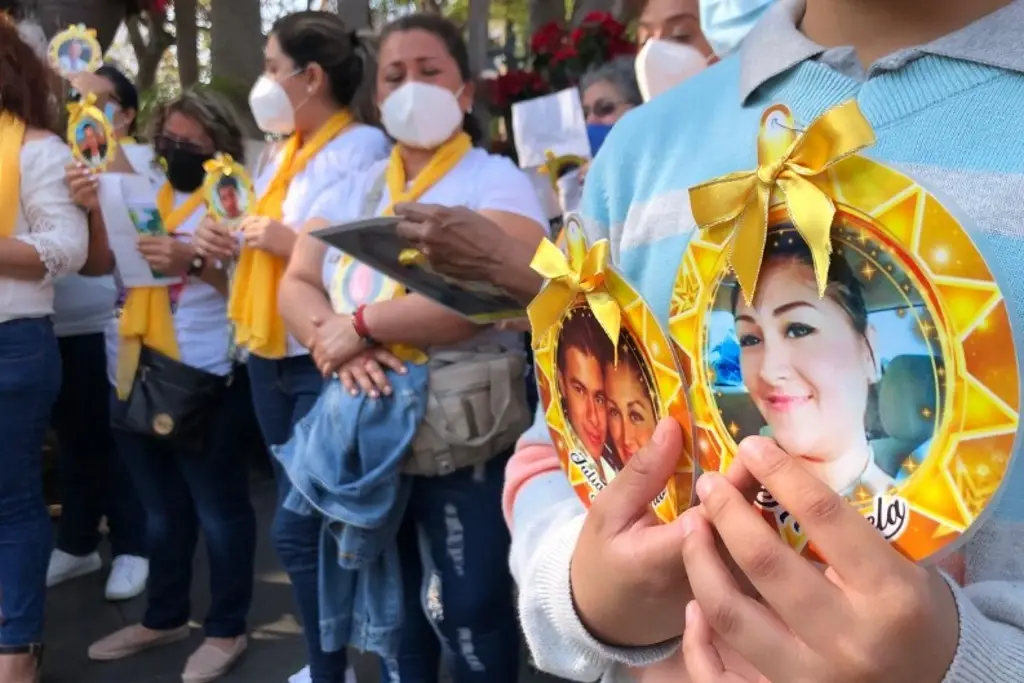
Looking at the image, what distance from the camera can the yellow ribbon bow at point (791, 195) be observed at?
521 mm

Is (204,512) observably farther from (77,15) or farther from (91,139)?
(77,15)

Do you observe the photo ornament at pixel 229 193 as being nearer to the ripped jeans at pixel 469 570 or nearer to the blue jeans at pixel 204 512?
the blue jeans at pixel 204 512

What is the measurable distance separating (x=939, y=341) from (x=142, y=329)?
251 centimetres

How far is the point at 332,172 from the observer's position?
2352 mm

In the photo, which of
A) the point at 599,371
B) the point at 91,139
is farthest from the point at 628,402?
the point at 91,139

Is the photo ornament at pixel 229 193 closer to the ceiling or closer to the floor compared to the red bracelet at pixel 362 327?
closer to the ceiling

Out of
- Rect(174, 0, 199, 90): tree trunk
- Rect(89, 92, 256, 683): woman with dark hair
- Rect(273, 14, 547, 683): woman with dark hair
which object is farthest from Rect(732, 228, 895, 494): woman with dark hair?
Rect(174, 0, 199, 90): tree trunk

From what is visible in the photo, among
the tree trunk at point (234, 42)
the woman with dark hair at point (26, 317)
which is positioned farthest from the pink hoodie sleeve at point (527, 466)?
the tree trunk at point (234, 42)

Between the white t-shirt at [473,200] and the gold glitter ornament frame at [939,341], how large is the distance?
146 cm

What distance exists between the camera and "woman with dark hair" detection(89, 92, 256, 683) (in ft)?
8.73

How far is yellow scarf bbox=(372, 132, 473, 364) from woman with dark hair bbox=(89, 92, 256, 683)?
797 mm

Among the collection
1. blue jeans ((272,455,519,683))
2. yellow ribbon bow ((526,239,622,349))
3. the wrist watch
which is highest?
yellow ribbon bow ((526,239,622,349))

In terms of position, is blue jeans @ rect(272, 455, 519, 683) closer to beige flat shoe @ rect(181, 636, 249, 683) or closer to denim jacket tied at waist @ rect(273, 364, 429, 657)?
denim jacket tied at waist @ rect(273, 364, 429, 657)

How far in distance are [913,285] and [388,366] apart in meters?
1.52
